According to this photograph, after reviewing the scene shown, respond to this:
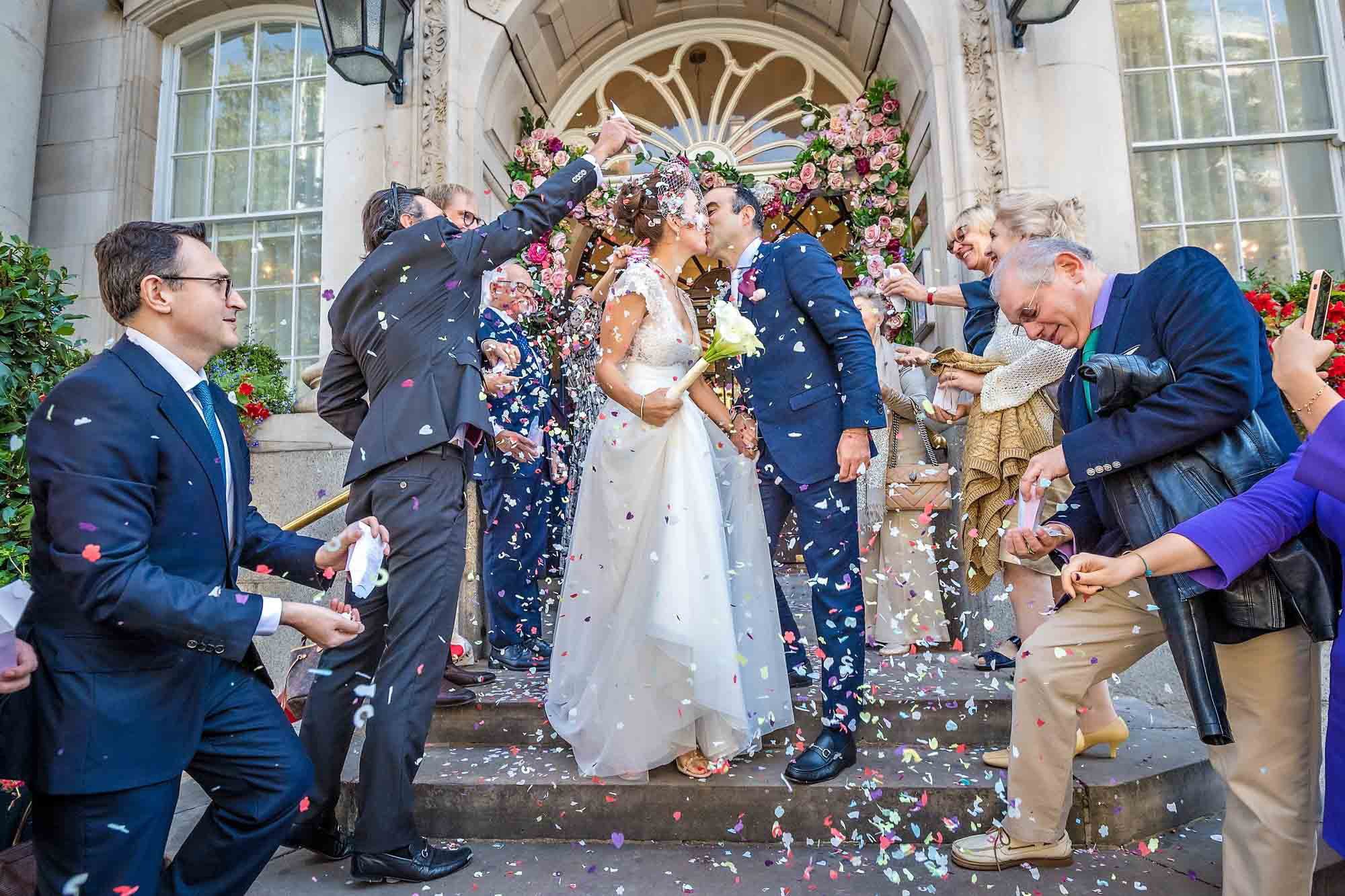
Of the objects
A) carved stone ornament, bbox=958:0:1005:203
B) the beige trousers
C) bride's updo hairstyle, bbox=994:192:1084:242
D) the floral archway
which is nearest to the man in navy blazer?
the floral archway

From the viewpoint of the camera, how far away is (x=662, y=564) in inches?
121

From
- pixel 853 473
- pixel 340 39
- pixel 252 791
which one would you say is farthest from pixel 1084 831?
pixel 340 39

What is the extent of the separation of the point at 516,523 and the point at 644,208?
1.94 metres

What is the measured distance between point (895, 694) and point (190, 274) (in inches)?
119

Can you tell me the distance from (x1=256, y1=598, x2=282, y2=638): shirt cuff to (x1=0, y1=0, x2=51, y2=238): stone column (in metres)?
6.70

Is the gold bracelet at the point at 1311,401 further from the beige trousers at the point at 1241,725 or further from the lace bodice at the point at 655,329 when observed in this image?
the lace bodice at the point at 655,329

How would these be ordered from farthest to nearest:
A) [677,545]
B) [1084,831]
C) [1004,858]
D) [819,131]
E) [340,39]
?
1. [819,131]
2. [340,39]
3. [677,545]
4. [1084,831]
5. [1004,858]

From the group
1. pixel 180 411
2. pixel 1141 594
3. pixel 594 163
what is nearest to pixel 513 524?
pixel 594 163

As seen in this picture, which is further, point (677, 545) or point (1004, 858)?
point (677, 545)

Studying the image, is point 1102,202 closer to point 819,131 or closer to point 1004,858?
point 819,131

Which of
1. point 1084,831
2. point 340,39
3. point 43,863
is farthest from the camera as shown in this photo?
point 340,39

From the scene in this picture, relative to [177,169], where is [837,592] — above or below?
below

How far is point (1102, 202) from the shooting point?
5.64 m

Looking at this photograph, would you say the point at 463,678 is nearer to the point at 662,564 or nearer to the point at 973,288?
the point at 662,564
